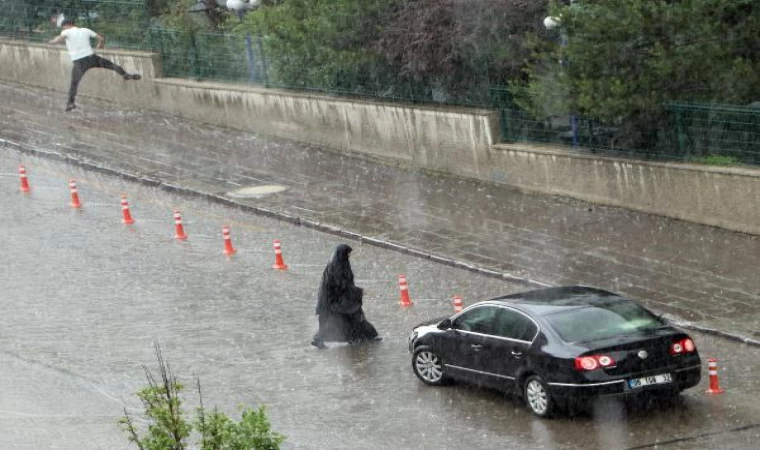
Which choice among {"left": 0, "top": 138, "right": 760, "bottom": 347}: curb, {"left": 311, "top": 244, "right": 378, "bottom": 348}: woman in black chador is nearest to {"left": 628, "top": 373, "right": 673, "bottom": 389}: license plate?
{"left": 0, "top": 138, "right": 760, "bottom": 347}: curb

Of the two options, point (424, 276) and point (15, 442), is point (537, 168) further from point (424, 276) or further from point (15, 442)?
point (15, 442)

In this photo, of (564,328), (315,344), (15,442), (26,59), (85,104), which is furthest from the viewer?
(26,59)

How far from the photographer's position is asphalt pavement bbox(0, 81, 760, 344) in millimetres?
19875

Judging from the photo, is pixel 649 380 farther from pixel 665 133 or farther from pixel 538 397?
pixel 665 133

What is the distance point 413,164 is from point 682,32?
298 inches

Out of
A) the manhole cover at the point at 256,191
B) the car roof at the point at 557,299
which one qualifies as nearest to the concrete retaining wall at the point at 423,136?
the manhole cover at the point at 256,191

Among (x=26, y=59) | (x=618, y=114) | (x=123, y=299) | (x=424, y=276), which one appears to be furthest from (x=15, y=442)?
(x=26, y=59)

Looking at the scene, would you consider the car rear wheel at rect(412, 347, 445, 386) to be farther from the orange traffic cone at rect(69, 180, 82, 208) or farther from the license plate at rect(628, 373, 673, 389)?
the orange traffic cone at rect(69, 180, 82, 208)

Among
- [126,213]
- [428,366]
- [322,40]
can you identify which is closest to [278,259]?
[126,213]

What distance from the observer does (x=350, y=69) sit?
29.7 metres

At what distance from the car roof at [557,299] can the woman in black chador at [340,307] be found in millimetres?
3059

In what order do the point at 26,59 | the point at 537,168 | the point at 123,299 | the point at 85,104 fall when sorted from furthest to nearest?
1. the point at 26,59
2. the point at 85,104
3. the point at 537,168
4. the point at 123,299

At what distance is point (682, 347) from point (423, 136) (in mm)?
14103

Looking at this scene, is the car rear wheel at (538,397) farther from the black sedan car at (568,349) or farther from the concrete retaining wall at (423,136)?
the concrete retaining wall at (423,136)
